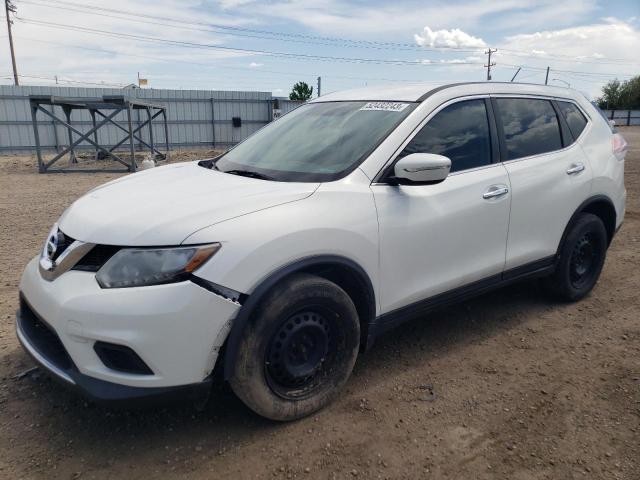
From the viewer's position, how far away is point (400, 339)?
375 centimetres

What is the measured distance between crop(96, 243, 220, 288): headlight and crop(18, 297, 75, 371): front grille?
455 millimetres

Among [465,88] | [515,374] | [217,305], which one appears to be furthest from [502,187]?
[217,305]

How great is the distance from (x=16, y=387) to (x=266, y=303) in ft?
5.73

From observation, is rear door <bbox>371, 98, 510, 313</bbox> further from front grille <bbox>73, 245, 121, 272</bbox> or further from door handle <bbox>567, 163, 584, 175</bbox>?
front grille <bbox>73, 245, 121, 272</bbox>

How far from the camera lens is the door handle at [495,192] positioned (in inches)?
132

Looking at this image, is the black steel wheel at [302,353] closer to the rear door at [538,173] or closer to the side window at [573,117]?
the rear door at [538,173]

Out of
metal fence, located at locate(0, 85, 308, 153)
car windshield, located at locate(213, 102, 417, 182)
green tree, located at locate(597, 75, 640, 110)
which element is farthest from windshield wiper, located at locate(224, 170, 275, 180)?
green tree, located at locate(597, 75, 640, 110)

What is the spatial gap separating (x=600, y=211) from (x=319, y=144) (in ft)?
8.89

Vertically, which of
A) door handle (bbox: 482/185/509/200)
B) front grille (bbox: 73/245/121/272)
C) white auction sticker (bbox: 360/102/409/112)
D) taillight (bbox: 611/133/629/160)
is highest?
white auction sticker (bbox: 360/102/409/112)

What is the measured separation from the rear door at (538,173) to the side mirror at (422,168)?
3.18ft

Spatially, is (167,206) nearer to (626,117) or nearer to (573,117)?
(573,117)

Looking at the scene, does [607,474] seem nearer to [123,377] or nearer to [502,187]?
[502,187]

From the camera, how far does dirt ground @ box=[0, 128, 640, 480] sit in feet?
7.94

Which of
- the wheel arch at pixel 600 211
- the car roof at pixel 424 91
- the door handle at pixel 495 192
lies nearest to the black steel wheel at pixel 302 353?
the door handle at pixel 495 192
